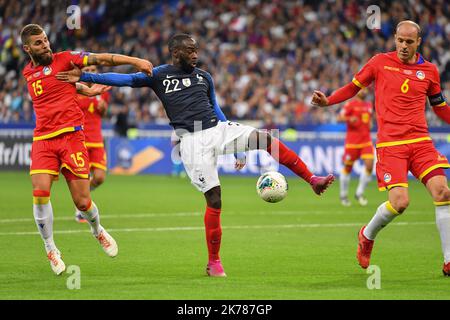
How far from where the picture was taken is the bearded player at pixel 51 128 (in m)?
9.74

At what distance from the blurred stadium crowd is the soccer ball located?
17.2 metres

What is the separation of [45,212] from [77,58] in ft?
5.67

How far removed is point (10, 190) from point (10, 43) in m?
10.2

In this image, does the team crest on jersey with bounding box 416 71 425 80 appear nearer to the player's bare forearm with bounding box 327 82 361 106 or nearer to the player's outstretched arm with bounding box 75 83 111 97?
the player's bare forearm with bounding box 327 82 361 106

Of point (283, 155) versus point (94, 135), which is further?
point (94, 135)

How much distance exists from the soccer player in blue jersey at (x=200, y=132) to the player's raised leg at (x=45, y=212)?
1131 mm

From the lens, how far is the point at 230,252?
462 inches

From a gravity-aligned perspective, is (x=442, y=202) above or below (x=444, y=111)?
below

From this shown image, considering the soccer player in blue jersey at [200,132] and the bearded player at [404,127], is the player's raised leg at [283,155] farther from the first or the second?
the bearded player at [404,127]

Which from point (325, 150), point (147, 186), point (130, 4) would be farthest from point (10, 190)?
point (130, 4)

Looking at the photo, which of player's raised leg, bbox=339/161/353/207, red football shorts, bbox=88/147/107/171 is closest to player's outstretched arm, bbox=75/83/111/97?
red football shorts, bbox=88/147/107/171

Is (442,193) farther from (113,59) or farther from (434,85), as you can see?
(113,59)

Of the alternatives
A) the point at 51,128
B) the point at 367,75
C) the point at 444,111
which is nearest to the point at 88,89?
the point at 51,128

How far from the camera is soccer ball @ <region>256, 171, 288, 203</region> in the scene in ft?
32.2
